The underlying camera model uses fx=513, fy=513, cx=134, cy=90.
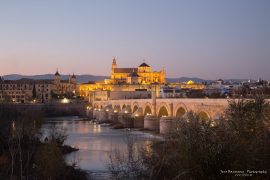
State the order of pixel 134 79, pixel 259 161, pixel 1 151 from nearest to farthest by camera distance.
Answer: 1. pixel 259 161
2. pixel 1 151
3. pixel 134 79

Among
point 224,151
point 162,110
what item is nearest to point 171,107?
point 162,110

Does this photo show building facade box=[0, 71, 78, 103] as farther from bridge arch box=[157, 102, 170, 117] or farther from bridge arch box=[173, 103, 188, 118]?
bridge arch box=[173, 103, 188, 118]

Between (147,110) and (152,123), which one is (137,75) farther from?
(152,123)

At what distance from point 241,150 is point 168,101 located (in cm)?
2810

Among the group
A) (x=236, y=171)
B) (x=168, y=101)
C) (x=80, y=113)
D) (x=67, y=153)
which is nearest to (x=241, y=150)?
(x=236, y=171)

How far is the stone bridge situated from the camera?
26.9 metres

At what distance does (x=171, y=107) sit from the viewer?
35.2m

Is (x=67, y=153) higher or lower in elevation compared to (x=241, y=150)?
lower

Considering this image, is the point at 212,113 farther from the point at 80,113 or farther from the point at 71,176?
the point at 80,113

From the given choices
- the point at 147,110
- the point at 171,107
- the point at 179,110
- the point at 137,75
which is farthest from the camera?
the point at 137,75

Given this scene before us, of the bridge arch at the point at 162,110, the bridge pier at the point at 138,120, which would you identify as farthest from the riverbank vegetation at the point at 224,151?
the bridge pier at the point at 138,120

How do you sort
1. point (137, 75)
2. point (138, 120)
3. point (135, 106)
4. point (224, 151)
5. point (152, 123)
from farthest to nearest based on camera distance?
point (137, 75) < point (135, 106) < point (138, 120) < point (152, 123) < point (224, 151)

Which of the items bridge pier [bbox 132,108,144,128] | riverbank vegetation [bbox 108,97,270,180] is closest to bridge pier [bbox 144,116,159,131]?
bridge pier [bbox 132,108,144,128]

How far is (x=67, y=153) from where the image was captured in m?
23.3
